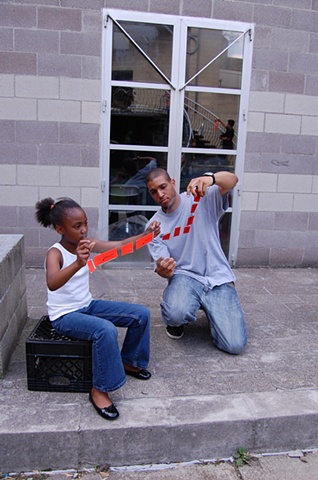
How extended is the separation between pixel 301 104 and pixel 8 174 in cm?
374

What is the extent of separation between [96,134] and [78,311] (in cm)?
302

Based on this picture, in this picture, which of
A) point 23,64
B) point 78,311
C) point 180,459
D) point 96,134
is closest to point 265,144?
point 96,134

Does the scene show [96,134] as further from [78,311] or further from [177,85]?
[78,311]

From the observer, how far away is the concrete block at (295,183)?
5895mm

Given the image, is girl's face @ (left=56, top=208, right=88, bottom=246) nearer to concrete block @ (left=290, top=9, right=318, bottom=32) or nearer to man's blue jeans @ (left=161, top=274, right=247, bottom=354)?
man's blue jeans @ (left=161, top=274, right=247, bottom=354)

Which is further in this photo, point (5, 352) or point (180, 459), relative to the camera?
point (5, 352)

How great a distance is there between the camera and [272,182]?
587 cm

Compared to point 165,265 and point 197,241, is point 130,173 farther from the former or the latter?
point 165,265

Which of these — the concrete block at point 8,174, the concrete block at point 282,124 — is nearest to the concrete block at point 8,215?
the concrete block at point 8,174

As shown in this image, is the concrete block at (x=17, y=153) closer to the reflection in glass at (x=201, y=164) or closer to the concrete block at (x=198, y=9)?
the reflection in glass at (x=201, y=164)

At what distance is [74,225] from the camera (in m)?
2.77

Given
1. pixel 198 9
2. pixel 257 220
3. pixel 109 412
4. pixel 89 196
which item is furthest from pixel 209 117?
pixel 109 412

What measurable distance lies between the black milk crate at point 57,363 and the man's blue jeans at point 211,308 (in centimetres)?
94

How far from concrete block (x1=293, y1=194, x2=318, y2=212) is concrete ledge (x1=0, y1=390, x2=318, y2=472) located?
3.52 meters
